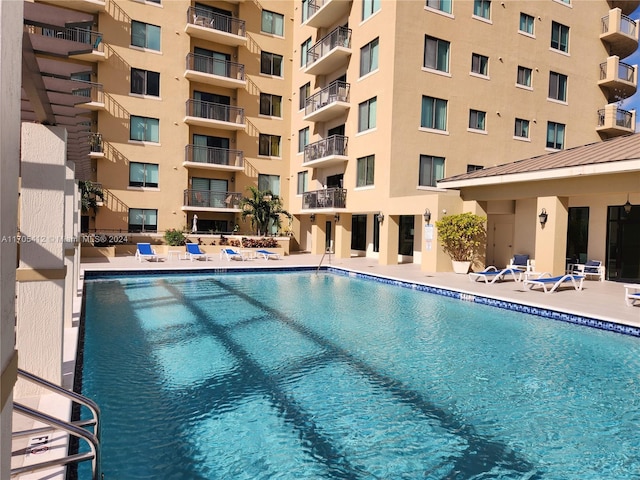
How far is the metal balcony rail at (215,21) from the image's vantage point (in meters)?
28.8

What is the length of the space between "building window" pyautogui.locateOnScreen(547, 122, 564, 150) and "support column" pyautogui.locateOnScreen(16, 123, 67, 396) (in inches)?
1092

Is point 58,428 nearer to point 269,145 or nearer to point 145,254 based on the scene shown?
point 145,254

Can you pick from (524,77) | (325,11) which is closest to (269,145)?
(325,11)

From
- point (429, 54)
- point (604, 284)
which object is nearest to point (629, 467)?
point (604, 284)

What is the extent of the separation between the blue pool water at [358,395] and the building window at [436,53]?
50.0 feet

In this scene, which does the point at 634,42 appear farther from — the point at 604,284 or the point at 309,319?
the point at 309,319

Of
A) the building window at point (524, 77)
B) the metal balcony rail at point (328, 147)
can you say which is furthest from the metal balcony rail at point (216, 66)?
the building window at point (524, 77)

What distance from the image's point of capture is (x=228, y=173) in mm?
31000

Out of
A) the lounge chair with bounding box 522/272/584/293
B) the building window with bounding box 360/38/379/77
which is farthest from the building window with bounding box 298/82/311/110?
the lounge chair with bounding box 522/272/584/293

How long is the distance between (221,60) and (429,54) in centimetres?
1467

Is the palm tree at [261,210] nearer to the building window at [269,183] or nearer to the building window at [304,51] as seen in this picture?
the building window at [269,183]

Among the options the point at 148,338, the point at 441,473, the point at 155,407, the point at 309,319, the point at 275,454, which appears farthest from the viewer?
the point at 309,319

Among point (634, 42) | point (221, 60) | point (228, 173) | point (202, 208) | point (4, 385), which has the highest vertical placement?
point (634, 42)

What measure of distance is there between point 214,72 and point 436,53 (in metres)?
15.2
